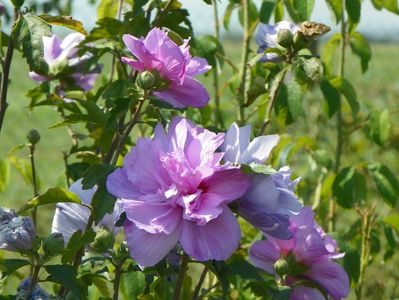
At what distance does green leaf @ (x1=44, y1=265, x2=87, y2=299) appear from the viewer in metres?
1.21

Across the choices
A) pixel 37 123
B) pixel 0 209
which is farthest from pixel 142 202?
pixel 37 123

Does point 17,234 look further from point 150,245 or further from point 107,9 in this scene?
point 107,9

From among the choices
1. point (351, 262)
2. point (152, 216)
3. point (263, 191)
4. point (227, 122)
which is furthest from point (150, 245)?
point (227, 122)

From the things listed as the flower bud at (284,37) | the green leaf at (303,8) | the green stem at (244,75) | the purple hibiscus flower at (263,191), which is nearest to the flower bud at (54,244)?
the purple hibiscus flower at (263,191)

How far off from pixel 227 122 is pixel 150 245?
1477 millimetres

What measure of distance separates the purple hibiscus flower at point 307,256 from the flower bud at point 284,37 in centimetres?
25

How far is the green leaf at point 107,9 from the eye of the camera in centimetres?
197

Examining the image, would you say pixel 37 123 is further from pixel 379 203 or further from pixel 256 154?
pixel 256 154

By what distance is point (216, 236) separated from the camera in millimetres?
1096

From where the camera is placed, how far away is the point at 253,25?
6.51 ft

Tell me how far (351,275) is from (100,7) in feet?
2.43

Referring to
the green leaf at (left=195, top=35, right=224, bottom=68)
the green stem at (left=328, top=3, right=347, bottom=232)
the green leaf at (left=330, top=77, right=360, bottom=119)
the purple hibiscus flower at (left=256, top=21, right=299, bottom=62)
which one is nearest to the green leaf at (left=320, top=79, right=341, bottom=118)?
the green leaf at (left=330, top=77, right=360, bottom=119)

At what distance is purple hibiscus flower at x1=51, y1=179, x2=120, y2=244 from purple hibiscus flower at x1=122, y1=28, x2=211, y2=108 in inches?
7.0

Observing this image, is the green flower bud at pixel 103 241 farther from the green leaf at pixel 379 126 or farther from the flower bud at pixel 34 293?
the green leaf at pixel 379 126
